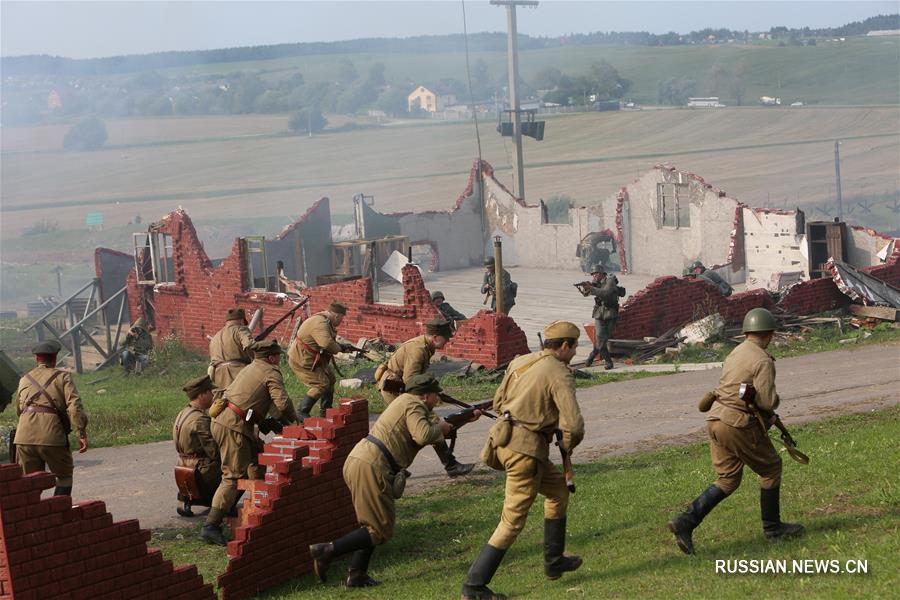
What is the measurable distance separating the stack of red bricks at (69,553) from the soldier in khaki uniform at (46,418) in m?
2.53

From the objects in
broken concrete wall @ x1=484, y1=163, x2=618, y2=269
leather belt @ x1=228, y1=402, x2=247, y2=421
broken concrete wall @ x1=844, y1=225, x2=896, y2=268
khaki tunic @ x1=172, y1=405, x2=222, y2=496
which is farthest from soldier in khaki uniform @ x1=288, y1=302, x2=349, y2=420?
broken concrete wall @ x1=484, y1=163, x2=618, y2=269

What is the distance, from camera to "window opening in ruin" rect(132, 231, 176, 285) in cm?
2744

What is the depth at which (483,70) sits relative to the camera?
384ft

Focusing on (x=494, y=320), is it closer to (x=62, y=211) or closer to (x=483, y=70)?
(x=62, y=211)

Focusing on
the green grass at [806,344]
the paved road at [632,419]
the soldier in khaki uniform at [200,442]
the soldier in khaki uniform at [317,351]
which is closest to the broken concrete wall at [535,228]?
the green grass at [806,344]

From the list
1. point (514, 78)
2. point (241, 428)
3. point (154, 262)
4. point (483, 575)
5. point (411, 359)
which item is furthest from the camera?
point (514, 78)

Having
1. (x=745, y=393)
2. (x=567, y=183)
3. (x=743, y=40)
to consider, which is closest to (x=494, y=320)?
(x=745, y=393)

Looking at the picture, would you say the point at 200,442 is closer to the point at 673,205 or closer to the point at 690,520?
the point at 690,520

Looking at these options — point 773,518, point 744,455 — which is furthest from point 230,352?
point 773,518

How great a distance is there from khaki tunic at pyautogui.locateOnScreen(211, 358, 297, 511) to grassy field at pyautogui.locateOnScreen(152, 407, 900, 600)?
0.60 m

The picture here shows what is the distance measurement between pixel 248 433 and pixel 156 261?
1817 cm

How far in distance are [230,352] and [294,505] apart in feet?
13.9

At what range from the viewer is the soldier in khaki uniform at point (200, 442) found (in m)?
10.6

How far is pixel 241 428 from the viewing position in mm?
10156
